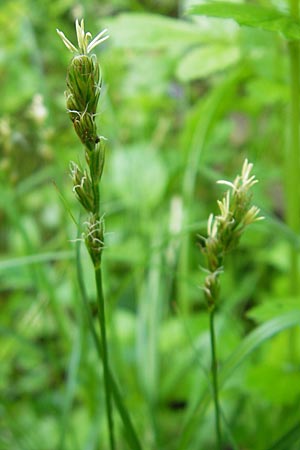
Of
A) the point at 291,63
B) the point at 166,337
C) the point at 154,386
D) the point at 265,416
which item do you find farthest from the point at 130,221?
the point at 291,63

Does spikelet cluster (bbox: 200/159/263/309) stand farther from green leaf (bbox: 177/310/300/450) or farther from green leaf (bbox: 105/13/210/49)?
green leaf (bbox: 105/13/210/49)

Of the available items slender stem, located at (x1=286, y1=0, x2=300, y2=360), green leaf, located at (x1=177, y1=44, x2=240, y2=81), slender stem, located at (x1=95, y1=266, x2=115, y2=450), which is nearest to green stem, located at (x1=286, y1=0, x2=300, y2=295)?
slender stem, located at (x1=286, y1=0, x2=300, y2=360)

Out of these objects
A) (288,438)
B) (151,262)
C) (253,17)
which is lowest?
(151,262)

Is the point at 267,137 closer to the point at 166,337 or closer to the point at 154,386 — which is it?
the point at 166,337

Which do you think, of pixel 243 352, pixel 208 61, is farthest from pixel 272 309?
pixel 208 61

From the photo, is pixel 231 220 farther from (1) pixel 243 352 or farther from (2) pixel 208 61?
(2) pixel 208 61

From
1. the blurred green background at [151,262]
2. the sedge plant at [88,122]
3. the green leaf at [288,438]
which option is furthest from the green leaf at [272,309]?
the sedge plant at [88,122]

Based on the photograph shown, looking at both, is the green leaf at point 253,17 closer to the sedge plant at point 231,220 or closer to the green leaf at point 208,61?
the sedge plant at point 231,220
